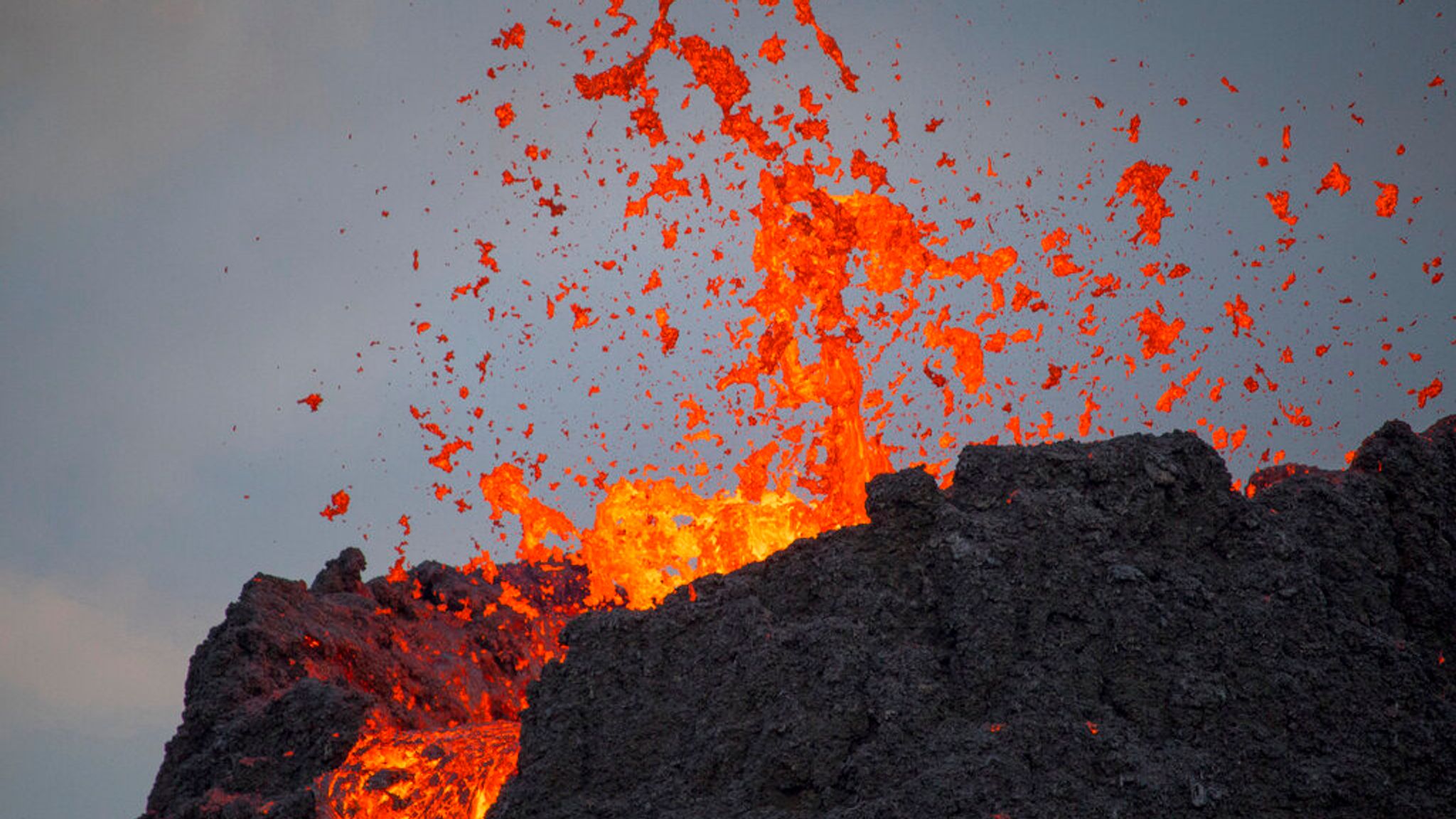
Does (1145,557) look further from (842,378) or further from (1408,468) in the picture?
(842,378)

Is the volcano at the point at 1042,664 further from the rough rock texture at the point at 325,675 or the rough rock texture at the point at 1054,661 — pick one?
the rough rock texture at the point at 325,675

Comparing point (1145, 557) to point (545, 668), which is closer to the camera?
point (1145, 557)

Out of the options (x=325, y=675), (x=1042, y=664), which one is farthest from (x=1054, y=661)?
(x=325, y=675)

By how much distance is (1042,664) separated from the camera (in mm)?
6383

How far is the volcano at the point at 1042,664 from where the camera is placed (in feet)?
19.8

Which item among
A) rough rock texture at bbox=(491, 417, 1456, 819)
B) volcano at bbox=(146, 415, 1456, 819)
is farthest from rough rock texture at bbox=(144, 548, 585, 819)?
rough rock texture at bbox=(491, 417, 1456, 819)

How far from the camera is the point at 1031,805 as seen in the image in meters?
5.77

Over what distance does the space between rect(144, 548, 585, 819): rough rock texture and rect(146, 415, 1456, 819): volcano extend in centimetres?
58

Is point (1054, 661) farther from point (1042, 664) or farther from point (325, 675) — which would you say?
point (325, 675)

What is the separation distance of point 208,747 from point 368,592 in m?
4.25

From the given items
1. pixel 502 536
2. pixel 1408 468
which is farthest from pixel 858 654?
pixel 502 536

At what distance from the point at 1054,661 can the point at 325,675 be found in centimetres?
683

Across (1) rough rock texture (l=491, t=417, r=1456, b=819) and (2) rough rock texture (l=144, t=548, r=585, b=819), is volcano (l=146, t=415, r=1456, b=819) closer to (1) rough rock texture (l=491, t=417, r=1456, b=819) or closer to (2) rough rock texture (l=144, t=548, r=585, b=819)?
(1) rough rock texture (l=491, t=417, r=1456, b=819)

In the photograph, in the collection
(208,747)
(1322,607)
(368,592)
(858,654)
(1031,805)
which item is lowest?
(1031,805)
